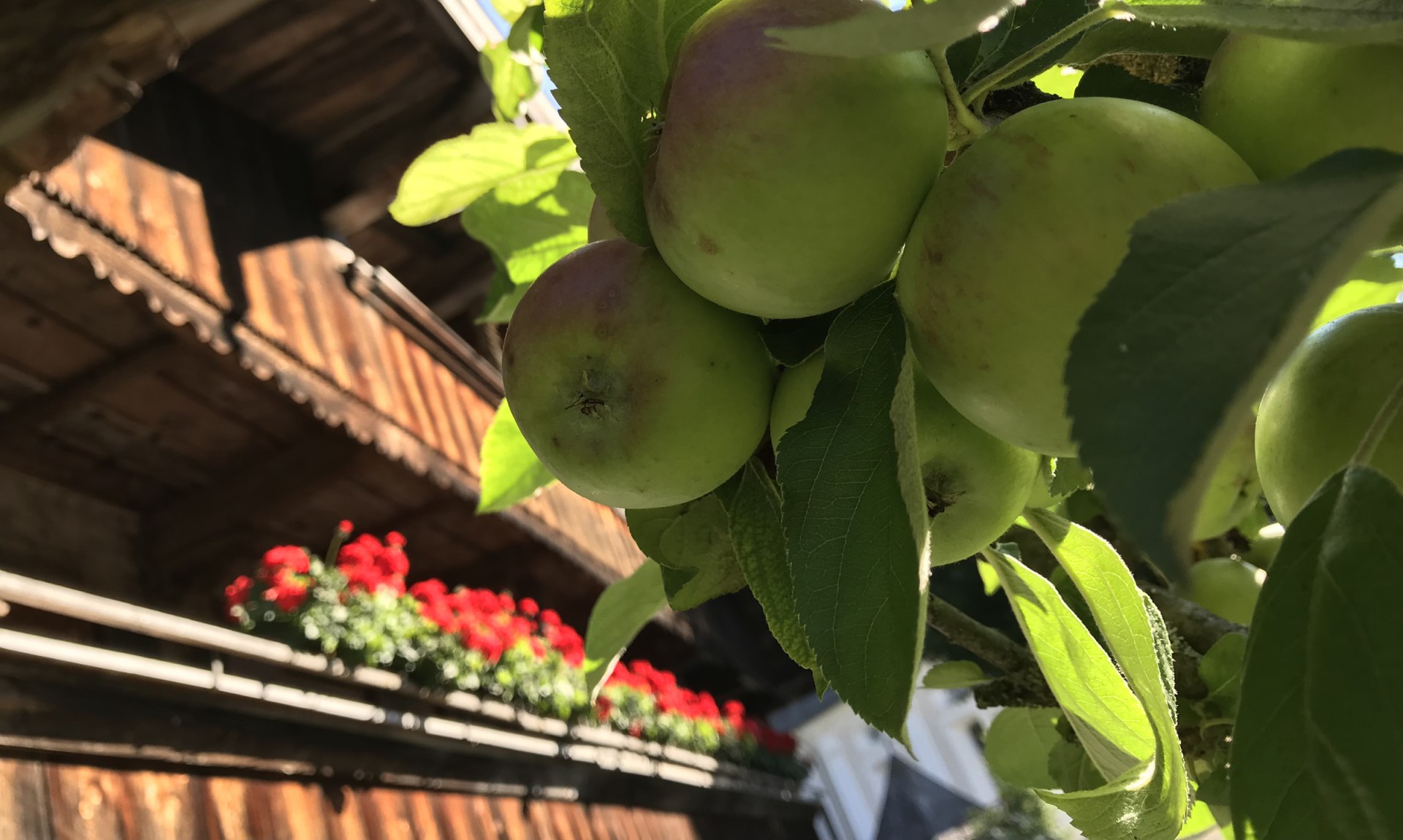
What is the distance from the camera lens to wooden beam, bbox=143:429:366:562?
9.48ft

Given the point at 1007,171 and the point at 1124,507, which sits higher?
the point at 1007,171

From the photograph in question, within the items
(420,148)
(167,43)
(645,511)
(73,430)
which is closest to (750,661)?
(420,148)

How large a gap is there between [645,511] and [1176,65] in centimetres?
34

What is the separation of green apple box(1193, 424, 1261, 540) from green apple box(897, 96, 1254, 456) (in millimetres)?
336

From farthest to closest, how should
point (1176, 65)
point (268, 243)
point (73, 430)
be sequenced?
point (268, 243) < point (73, 430) < point (1176, 65)

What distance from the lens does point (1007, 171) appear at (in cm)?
31

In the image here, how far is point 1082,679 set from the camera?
49 cm

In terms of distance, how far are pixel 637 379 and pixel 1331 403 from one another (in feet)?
0.92

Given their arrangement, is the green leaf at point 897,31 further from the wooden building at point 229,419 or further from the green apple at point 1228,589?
the wooden building at point 229,419

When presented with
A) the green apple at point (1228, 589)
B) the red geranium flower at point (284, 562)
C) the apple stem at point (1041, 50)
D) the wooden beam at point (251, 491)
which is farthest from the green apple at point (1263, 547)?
the red geranium flower at point (284, 562)

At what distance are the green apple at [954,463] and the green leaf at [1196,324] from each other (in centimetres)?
18

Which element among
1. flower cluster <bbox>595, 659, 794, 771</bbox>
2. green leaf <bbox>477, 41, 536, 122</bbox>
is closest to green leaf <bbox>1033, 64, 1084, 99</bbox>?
green leaf <bbox>477, 41, 536, 122</bbox>

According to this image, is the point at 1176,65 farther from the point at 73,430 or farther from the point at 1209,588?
the point at 73,430

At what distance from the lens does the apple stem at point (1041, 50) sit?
0.32 metres
